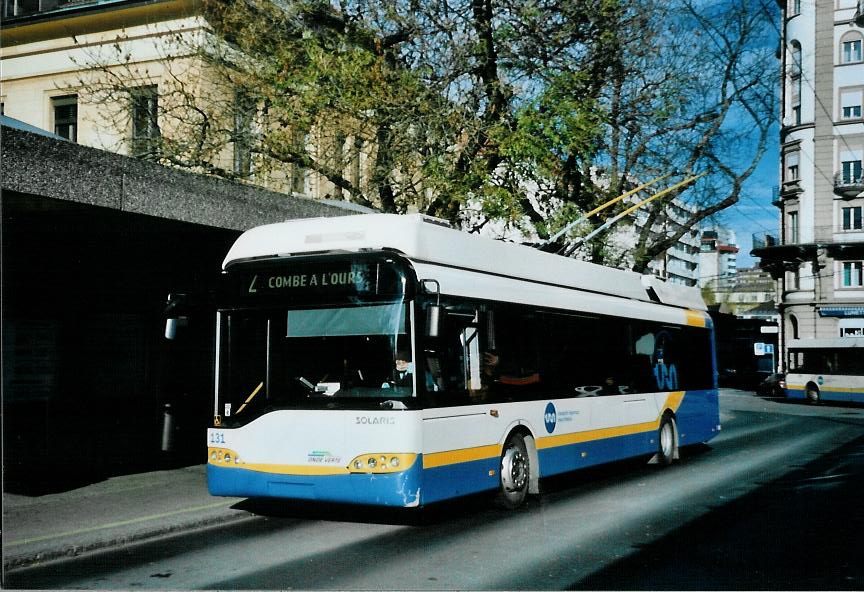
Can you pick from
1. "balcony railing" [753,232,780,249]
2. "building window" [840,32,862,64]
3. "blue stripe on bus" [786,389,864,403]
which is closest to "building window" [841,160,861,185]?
"building window" [840,32,862,64]

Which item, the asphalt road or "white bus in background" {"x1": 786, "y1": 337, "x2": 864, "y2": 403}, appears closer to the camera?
the asphalt road

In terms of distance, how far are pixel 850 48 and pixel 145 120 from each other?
16.7m

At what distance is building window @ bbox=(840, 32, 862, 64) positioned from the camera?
2320cm

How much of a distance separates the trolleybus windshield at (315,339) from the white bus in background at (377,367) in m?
0.01

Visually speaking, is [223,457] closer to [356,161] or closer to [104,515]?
[104,515]

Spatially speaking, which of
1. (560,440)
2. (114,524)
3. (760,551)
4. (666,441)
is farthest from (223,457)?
(666,441)

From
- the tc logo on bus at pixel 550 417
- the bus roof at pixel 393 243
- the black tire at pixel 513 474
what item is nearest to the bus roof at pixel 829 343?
the tc logo on bus at pixel 550 417

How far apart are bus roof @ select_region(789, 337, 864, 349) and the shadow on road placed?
2687 cm

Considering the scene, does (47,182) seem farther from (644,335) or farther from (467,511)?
(644,335)

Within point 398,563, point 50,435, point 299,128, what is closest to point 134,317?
point 50,435

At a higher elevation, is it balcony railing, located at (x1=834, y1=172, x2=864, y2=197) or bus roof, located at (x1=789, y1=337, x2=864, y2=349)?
balcony railing, located at (x1=834, y1=172, x2=864, y2=197)

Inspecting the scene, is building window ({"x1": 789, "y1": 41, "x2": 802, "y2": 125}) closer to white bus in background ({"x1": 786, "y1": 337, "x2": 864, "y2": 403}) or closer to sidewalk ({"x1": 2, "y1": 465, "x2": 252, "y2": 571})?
white bus in background ({"x1": 786, "y1": 337, "x2": 864, "y2": 403})

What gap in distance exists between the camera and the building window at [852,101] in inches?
973

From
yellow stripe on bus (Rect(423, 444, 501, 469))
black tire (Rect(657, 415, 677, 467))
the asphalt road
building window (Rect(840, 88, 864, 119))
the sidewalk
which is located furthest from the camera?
building window (Rect(840, 88, 864, 119))
